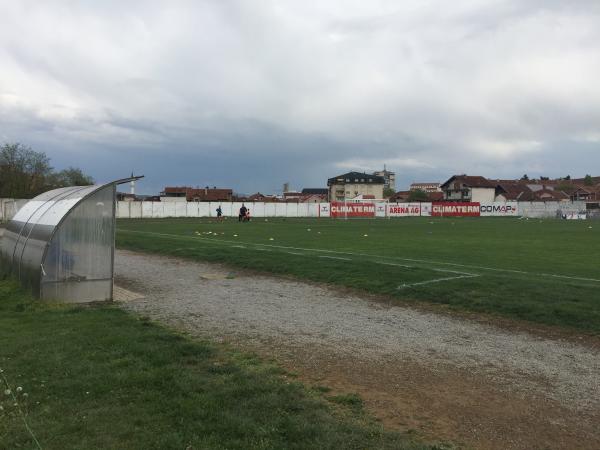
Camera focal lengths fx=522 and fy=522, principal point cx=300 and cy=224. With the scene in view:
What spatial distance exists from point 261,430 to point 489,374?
315 centimetres

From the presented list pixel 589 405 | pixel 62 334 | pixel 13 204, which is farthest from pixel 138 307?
pixel 13 204

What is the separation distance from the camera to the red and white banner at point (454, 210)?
87625mm

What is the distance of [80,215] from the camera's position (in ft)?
35.4

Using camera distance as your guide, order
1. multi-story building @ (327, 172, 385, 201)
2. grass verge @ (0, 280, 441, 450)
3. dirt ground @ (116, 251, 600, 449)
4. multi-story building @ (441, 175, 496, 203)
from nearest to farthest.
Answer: grass verge @ (0, 280, 441, 450)
dirt ground @ (116, 251, 600, 449)
multi-story building @ (441, 175, 496, 203)
multi-story building @ (327, 172, 385, 201)

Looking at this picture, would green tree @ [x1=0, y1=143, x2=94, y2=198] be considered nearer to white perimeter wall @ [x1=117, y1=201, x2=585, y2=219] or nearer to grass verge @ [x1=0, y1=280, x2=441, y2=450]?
white perimeter wall @ [x1=117, y1=201, x2=585, y2=219]

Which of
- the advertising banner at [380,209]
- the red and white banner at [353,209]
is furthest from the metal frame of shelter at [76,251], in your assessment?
the advertising banner at [380,209]

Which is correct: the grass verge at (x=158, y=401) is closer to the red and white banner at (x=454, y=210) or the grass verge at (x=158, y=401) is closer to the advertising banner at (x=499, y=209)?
the red and white banner at (x=454, y=210)

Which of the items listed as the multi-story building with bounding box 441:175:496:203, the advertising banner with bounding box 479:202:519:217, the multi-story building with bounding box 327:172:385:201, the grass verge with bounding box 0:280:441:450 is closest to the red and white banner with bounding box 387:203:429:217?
the advertising banner with bounding box 479:202:519:217

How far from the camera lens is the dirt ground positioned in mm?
4750

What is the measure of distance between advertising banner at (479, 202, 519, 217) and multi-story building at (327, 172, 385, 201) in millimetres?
70113

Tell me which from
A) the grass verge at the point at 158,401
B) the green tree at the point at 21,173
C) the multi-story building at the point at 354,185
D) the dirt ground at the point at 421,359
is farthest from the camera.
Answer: the multi-story building at the point at 354,185

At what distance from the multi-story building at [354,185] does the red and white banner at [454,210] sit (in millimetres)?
70815

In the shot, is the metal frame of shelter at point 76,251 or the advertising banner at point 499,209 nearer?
the metal frame of shelter at point 76,251

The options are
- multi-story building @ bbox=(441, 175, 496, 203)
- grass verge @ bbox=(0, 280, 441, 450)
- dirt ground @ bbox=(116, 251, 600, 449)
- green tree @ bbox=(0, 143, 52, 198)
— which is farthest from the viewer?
multi-story building @ bbox=(441, 175, 496, 203)
